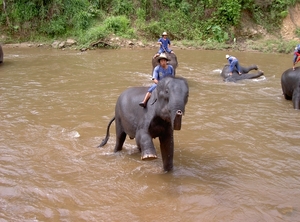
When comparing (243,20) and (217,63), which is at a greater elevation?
(243,20)

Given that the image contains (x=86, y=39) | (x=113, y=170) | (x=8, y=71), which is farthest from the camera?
(x=86, y=39)

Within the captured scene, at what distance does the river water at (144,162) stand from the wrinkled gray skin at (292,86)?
7.7 inches

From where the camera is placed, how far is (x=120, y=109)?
468cm

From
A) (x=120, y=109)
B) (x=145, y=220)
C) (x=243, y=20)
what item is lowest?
(x=145, y=220)

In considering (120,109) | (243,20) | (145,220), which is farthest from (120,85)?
(243,20)

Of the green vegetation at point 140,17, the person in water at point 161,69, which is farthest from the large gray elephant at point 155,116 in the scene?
the green vegetation at point 140,17

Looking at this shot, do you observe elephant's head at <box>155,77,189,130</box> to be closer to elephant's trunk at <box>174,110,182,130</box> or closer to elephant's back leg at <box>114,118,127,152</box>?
elephant's trunk at <box>174,110,182,130</box>

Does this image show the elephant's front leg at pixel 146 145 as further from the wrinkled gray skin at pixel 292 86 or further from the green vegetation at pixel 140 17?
the green vegetation at pixel 140 17

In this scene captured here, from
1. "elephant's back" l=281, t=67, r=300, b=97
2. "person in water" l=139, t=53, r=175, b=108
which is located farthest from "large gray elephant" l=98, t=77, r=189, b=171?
"elephant's back" l=281, t=67, r=300, b=97

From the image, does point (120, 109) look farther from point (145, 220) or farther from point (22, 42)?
point (22, 42)

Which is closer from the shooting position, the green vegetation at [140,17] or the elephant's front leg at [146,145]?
the elephant's front leg at [146,145]

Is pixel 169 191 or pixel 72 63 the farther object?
pixel 72 63

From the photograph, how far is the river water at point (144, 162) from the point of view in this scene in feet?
12.1

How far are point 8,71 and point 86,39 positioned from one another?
658 centimetres
